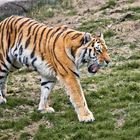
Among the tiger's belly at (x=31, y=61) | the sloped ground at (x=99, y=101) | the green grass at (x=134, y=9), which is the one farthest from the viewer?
the green grass at (x=134, y=9)

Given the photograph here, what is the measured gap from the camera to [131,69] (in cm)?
1058

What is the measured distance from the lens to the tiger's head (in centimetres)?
800

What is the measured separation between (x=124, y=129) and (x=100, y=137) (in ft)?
1.16

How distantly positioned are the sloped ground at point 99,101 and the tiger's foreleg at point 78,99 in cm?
11

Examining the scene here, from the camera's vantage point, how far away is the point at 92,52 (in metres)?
8.02

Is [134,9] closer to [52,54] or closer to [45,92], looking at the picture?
[45,92]

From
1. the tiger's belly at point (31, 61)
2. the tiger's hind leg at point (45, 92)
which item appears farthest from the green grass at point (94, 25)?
the tiger's hind leg at point (45, 92)

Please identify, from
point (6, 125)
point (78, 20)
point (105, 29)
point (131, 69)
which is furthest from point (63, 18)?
point (6, 125)

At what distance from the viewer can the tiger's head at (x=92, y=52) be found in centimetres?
800

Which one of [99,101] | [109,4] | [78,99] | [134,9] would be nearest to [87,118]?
[78,99]

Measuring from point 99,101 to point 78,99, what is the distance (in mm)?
908

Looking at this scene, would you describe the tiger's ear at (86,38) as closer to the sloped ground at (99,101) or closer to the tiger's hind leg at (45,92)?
the tiger's hind leg at (45,92)

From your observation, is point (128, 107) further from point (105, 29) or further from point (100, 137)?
point (105, 29)

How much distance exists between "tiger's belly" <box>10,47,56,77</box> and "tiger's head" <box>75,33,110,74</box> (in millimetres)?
517
